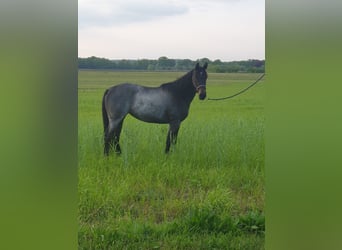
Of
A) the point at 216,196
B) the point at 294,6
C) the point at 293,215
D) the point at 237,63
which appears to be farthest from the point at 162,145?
the point at 294,6

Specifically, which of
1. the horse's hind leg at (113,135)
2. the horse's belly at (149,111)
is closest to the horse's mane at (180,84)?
the horse's belly at (149,111)

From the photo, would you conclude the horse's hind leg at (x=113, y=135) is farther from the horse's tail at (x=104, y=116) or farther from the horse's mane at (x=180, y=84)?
the horse's mane at (x=180, y=84)

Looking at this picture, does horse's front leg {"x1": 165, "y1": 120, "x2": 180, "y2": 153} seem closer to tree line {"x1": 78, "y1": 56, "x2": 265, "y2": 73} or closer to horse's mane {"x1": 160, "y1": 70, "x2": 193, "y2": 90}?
horse's mane {"x1": 160, "y1": 70, "x2": 193, "y2": 90}

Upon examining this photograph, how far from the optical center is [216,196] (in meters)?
3.11

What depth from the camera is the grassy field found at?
3.04 meters

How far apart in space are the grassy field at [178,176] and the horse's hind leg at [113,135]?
1.4 inches

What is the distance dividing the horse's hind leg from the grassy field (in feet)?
0.12

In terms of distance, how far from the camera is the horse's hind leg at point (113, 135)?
123 inches

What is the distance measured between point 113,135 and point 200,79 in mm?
636

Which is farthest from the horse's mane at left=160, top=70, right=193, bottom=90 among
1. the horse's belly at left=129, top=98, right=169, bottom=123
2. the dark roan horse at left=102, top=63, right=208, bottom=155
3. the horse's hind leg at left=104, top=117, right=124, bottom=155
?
the horse's hind leg at left=104, top=117, right=124, bottom=155

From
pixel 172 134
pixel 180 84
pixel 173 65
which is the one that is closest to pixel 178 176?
pixel 172 134

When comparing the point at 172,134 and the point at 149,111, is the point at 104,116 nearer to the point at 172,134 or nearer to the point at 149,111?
the point at 149,111

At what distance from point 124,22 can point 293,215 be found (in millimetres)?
1552

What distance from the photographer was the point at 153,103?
10.4ft
